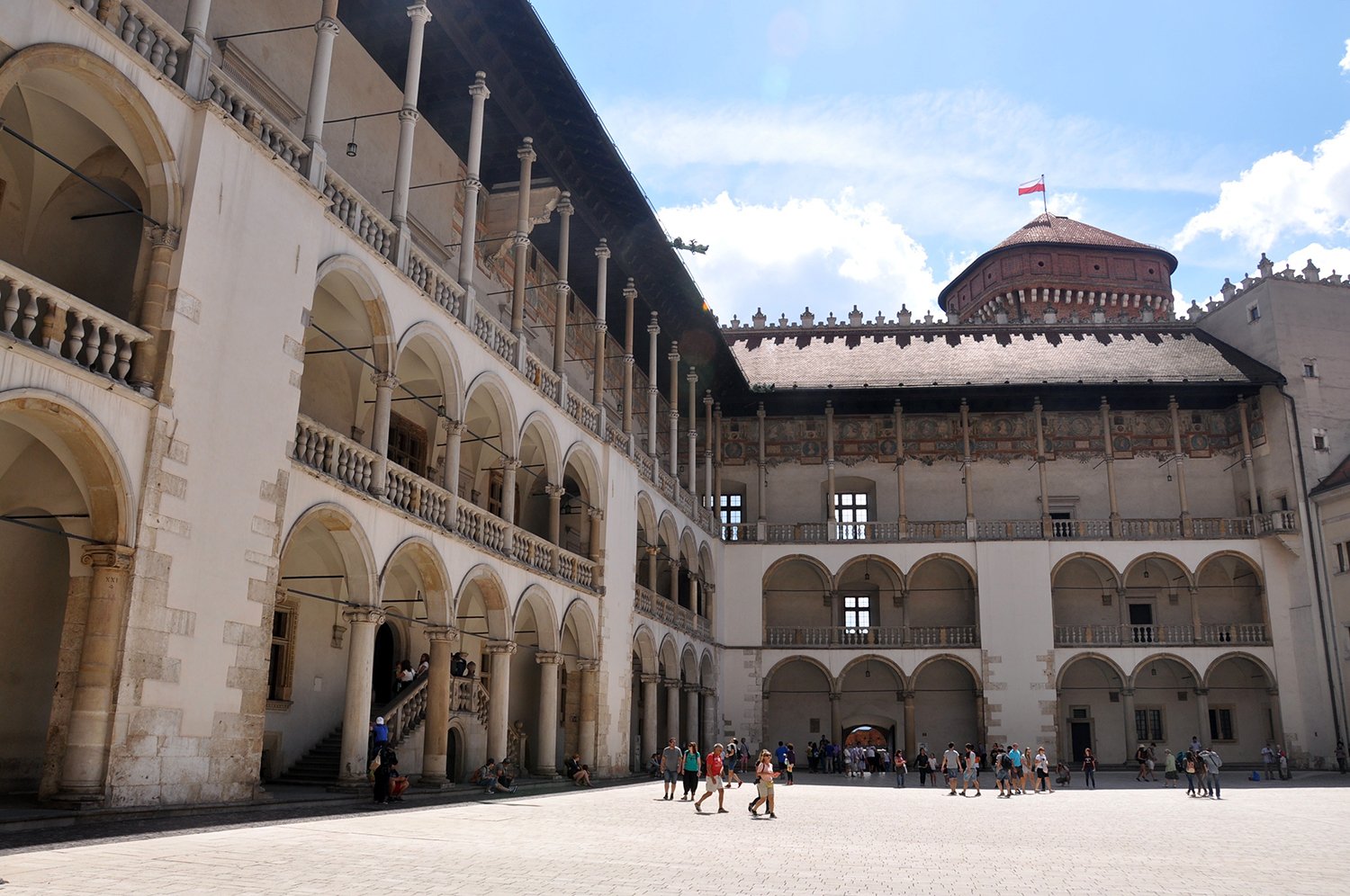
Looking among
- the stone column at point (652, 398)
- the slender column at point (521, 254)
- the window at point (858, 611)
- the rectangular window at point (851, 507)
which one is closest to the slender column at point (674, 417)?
the stone column at point (652, 398)

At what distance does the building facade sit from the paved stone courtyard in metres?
2.15

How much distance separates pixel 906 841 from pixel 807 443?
1028 inches

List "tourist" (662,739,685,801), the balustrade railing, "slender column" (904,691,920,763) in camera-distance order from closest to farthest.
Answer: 1. the balustrade railing
2. "tourist" (662,739,685,801)
3. "slender column" (904,691,920,763)

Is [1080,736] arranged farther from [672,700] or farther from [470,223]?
[470,223]

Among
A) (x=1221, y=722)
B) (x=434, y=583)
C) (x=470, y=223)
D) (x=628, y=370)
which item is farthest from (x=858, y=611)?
(x=470, y=223)

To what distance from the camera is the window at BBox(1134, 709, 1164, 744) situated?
117 feet

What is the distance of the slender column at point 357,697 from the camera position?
47.2 feet

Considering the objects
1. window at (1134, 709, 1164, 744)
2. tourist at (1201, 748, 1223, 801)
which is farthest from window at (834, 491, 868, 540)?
tourist at (1201, 748, 1223, 801)

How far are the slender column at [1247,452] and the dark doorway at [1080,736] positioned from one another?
336 inches

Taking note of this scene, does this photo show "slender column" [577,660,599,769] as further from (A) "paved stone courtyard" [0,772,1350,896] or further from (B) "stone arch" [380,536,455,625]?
(B) "stone arch" [380,536,455,625]

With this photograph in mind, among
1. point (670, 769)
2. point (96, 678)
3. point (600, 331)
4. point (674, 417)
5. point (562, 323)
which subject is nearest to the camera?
point (96, 678)

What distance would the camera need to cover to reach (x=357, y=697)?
14664 mm

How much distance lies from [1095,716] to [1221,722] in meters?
3.82

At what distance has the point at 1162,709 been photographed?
3572 centimetres
